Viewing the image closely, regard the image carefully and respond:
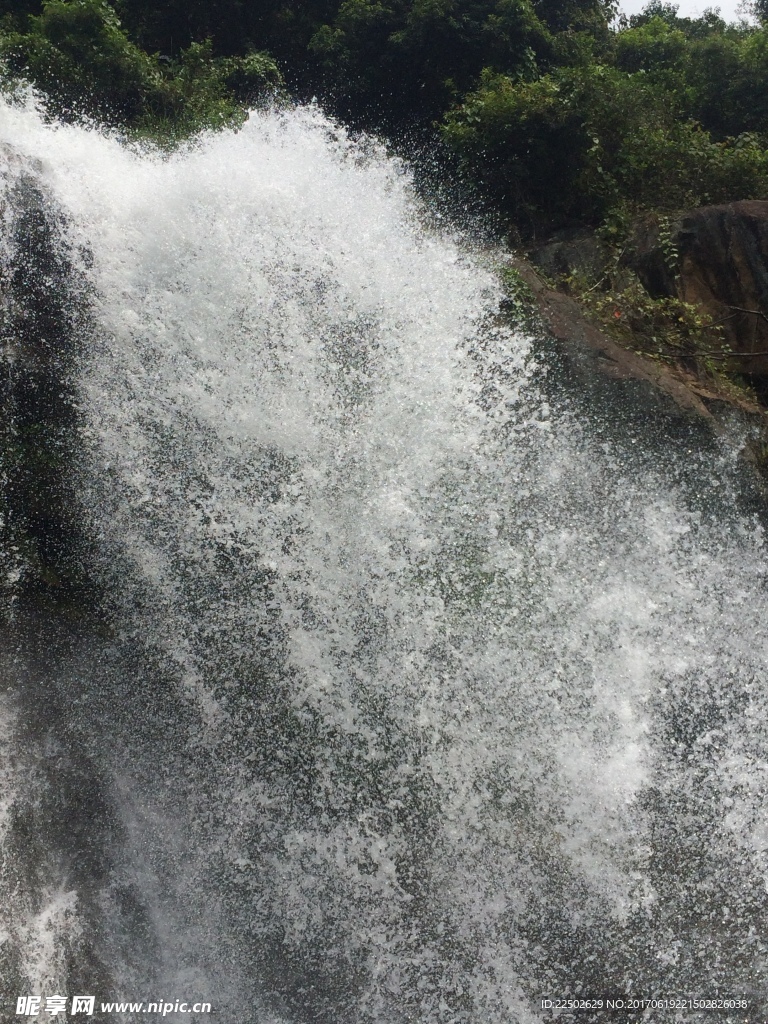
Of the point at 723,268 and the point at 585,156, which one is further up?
the point at 585,156

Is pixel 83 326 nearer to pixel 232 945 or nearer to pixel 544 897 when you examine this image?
pixel 232 945

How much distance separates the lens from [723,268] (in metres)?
8.69

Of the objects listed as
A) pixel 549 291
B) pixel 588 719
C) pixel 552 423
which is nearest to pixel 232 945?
pixel 588 719

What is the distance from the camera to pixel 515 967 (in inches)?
220

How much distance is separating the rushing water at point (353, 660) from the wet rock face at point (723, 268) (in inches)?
80.1

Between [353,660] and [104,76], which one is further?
[104,76]

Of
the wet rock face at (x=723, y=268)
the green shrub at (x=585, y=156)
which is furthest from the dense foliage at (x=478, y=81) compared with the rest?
the wet rock face at (x=723, y=268)

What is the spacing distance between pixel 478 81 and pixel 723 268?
16.3ft

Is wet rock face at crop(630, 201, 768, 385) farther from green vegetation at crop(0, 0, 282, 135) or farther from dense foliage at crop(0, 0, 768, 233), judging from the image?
green vegetation at crop(0, 0, 282, 135)

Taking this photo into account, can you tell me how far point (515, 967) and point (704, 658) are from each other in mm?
2761

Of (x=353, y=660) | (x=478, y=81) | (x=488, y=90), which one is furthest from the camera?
(x=478, y=81)

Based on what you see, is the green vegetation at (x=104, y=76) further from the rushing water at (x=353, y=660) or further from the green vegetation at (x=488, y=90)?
the rushing water at (x=353, y=660)

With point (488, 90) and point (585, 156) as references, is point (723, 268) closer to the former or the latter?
point (585, 156)

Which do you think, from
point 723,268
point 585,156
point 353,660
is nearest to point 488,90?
point 585,156
